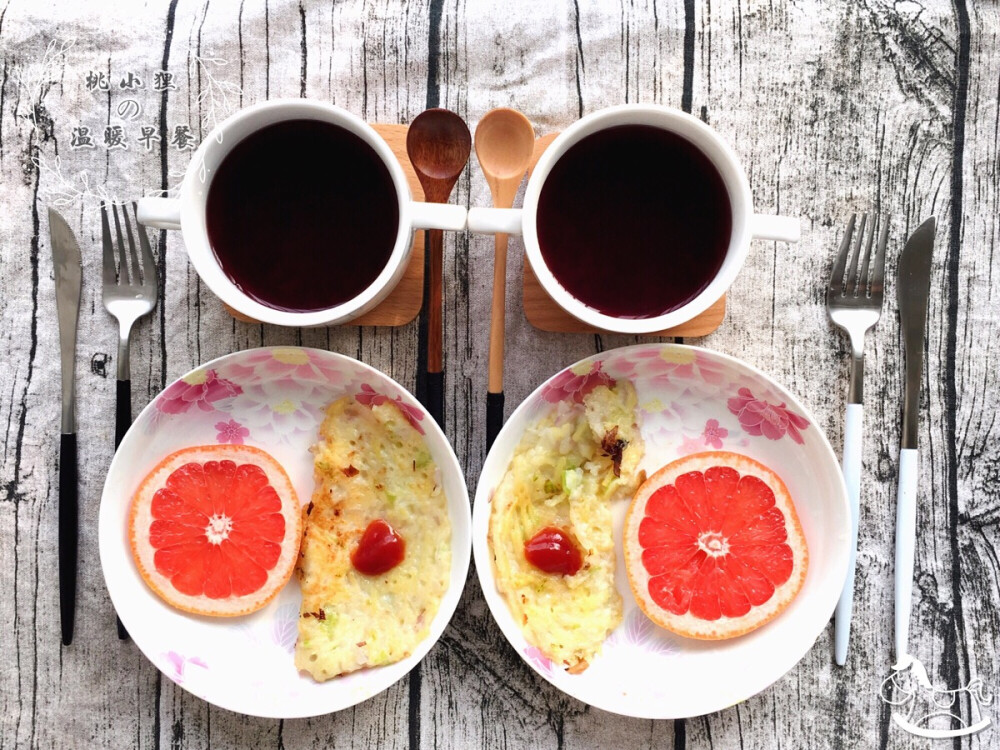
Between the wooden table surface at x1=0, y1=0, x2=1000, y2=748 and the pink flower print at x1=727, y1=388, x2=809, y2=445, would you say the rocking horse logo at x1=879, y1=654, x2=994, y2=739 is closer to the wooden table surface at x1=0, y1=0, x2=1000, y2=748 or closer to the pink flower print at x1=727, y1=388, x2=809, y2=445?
the wooden table surface at x1=0, y1=0, x2=1000, y2=748

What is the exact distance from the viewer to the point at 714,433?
1594 millimetres

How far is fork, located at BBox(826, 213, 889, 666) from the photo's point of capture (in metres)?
1.60

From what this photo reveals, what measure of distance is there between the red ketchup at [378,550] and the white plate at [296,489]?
4.6 inches

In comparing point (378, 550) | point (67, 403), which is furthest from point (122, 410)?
point (378, 550)

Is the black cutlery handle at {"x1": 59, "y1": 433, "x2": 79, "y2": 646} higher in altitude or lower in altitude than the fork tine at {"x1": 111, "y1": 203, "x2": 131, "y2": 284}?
lower

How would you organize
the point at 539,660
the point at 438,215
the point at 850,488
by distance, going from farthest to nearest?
the point at 850,488 → the point at 539,660 → the point at 438,215

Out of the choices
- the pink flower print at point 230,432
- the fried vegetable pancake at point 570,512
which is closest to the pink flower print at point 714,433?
the fried vegetable pancake at point 570,512

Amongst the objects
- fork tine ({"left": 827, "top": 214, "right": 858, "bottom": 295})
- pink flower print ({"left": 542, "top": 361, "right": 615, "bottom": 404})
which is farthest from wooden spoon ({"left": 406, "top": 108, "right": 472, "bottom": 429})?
fork tine ({"left": 827, "top": 214, "right": 858, "bottom": 295})

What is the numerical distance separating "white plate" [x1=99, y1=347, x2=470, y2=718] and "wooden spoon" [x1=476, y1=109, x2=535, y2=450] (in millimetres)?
241

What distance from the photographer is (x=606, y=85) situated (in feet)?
5.39

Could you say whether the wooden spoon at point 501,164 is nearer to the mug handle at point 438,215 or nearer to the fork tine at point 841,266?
the mug handle at point 438,215

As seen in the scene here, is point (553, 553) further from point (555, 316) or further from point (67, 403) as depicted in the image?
point (67, 403)

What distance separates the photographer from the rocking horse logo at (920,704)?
164 centimetres

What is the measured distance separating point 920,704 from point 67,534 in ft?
6.15
